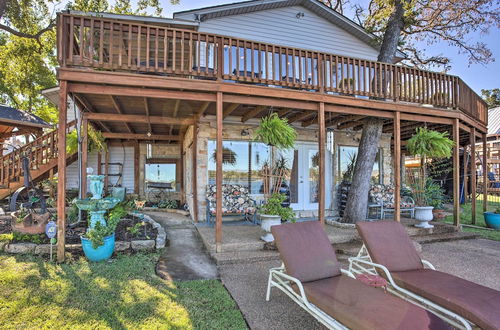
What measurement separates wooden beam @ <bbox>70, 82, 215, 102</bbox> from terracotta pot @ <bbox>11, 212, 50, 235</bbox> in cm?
231

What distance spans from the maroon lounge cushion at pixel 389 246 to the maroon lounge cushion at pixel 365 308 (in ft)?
2.19

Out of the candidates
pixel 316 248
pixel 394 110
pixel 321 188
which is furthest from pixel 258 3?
pixel 316 248

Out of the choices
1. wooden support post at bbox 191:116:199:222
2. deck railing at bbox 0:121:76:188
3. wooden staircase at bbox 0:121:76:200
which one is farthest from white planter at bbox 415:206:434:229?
deck railing at bbox 0:121:76:188

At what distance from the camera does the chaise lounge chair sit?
204cm

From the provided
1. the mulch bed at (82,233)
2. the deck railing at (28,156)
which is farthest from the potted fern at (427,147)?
the deck railing at (28,156)

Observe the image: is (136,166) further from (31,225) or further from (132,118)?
(31,225)

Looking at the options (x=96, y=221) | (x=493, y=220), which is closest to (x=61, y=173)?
(x=96, y=221)

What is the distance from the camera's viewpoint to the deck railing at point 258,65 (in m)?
4.11

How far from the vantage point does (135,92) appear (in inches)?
175

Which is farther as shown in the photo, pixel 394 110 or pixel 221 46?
pixel 394 110

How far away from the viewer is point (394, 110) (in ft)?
19.4

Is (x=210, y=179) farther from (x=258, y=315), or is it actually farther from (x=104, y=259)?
(x=258, y=315)

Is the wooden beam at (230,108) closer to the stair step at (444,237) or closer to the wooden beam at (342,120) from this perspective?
the wooden beam at (342,120)

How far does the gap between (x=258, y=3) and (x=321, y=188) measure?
6.07 metres
